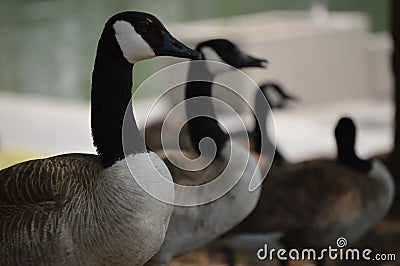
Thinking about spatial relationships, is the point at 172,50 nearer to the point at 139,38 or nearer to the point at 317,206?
the point at 139,38

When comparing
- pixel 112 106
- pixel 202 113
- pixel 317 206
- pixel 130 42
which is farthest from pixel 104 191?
pixel 317 206

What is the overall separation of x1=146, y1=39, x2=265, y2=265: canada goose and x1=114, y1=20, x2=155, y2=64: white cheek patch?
1013 mm

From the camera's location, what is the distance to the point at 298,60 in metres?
11.4

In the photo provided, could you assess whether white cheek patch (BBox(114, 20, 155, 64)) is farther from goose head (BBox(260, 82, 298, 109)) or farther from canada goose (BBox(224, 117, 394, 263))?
goose head (BBox(260, 82, 298, 109))

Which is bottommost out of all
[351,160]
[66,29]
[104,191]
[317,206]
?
[66,29]

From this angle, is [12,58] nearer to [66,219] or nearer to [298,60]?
[298,60]

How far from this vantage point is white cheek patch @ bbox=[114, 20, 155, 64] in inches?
111

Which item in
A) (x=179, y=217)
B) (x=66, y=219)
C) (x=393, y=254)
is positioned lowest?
(x=393, y=254)

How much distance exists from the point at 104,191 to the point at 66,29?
1531 cm

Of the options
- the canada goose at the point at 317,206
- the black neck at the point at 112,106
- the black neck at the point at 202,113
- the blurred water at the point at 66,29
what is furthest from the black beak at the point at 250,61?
the blurred water at the point at 66,29

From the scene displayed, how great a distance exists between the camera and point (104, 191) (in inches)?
114

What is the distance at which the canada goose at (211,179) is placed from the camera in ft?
12.4

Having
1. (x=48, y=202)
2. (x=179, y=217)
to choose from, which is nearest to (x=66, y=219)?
(x=48, y=202)

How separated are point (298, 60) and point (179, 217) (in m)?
7.94
